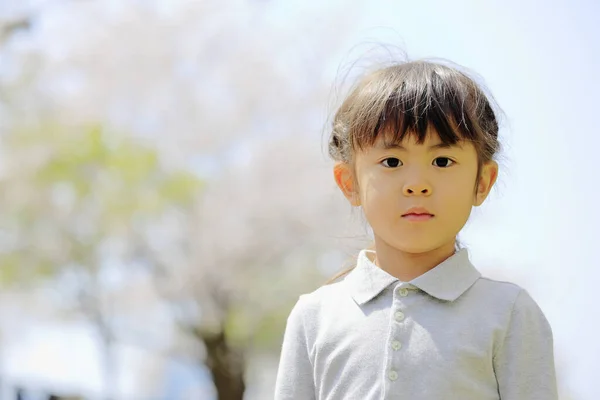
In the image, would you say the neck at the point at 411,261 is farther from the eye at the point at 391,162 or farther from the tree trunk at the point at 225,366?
the tree trunk at the point at 225,366

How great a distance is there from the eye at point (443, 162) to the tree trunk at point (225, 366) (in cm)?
1004

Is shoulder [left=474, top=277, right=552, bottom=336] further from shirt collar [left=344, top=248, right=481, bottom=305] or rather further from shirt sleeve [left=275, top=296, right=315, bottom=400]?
shirt sleeve [left=275, top=296, right=315, bottom=400]

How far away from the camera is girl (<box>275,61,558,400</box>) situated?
1653 mm

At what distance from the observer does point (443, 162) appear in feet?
5.60

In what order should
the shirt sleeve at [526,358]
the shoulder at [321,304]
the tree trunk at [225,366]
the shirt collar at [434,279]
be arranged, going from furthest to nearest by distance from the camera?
the tree trunk at [225,366] < the shoulder at [321,304] < the shirt collar at [434,279] < the shirt sleeve at [526,358]

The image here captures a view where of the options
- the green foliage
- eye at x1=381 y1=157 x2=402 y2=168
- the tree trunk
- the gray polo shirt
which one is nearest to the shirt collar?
the gray polo shirt

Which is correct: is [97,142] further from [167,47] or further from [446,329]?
[446,329]

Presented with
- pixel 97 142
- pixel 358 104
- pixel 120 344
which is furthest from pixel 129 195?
pixel 358 104

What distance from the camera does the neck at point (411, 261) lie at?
180 centimetres

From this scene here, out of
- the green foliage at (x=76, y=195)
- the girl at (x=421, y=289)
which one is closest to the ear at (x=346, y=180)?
the girl at (x=421, y=289)

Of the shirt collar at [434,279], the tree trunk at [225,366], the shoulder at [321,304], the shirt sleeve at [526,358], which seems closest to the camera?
the shirt sleeve at [526,358]

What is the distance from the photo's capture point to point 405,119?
5.53 ft

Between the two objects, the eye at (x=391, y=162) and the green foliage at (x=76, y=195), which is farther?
the green foliage at (x=76, y=195)

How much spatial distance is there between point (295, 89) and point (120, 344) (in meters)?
4.36
